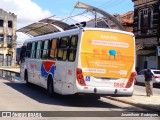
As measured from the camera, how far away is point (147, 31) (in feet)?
141

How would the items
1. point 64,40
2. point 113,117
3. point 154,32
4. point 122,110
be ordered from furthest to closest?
point 154,32, point 64,40, point 122,110, point 113,117

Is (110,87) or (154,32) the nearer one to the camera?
(110,87)

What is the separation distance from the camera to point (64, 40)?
1602cm

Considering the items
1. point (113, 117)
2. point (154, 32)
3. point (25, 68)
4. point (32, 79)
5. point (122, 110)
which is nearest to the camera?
point (113, 117)

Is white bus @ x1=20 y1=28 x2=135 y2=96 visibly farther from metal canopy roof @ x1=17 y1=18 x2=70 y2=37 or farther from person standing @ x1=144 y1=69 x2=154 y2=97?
metal canopy roof @ x1=17 y1=18 x2=70 y2=37

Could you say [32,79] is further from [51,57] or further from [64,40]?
[64,40]

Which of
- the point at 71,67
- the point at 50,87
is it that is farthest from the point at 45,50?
the point at 71,67

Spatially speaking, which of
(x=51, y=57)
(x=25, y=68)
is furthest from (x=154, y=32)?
(x=51, y=57)

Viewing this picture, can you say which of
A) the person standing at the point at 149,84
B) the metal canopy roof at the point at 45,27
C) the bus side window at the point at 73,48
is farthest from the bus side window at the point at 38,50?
the metal canopy roof at the point at 45,27

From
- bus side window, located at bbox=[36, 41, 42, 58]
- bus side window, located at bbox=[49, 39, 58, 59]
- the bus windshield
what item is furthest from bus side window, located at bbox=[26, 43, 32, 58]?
the bus windshield

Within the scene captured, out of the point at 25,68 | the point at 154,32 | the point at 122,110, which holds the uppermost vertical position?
the point at 154,32

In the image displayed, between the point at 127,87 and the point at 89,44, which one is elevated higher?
the point at 89,44

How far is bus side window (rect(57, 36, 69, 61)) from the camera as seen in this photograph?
15.6 m

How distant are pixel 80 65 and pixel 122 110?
2356mm
